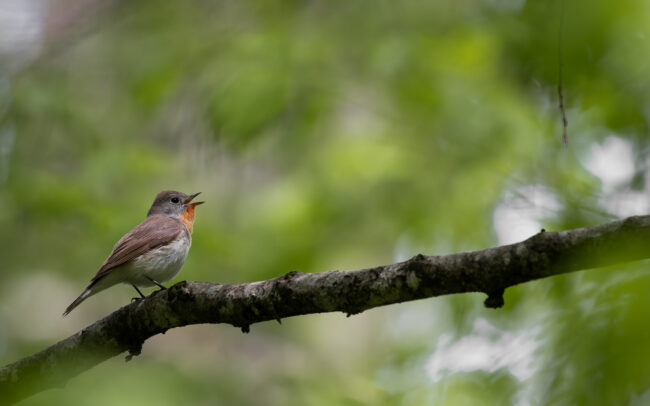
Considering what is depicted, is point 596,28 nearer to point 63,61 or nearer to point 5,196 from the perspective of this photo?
point 5,196

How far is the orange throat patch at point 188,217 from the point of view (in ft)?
21.5

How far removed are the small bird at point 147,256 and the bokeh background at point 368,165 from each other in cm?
28

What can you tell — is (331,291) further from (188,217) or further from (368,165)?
(188,217)

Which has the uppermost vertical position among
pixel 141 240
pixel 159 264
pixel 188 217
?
pixel 188 217

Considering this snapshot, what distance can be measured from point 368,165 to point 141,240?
2.16m

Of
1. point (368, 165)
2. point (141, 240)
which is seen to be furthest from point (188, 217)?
point (368, 165)

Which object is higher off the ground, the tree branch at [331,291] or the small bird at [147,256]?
the small bird at [147,256]

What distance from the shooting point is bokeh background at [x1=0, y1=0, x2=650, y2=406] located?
2.39 m

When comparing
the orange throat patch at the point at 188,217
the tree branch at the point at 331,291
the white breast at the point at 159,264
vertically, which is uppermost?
the orange throat patch at the point at 188,217

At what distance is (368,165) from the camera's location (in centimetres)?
557

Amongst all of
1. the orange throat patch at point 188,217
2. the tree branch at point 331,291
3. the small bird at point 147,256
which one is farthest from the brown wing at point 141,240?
the tree branch at point 331,291

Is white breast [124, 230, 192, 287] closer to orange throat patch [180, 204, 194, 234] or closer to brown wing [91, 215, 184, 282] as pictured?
brown wing [91, 215, 184, 282]

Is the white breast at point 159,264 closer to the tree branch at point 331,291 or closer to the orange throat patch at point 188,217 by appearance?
the orange throat patch at point 188,217

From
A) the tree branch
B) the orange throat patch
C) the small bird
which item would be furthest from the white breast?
the tree branch
